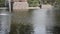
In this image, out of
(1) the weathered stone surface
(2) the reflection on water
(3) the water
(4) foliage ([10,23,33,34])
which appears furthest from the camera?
(1) the weathered stone surface

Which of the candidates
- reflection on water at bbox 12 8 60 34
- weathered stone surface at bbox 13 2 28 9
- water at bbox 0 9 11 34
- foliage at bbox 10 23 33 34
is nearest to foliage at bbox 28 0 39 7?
weathered stone surface at bbox 13 2 28 9

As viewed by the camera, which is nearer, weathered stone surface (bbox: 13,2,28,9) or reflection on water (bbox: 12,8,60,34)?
reflection on water (bbox: 12,8,60,34)

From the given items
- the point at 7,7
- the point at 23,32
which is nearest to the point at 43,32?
the point at 23,32

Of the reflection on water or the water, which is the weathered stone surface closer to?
the reflection on water

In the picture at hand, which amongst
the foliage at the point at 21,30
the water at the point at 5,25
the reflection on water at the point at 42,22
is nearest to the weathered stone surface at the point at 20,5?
the reflection on water at the point at 42,22

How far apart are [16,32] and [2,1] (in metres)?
7.53

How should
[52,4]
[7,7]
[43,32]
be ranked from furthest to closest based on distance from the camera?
[52,4] → [7,7] → [43,32]

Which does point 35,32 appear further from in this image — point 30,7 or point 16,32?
point 30,7

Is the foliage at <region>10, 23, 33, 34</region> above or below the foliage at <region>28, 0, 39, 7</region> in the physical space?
above

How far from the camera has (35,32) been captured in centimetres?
461

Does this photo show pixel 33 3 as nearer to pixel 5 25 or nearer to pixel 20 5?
pixel 20 5

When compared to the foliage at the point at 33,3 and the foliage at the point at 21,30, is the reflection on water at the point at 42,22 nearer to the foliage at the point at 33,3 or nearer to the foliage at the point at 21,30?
the foliage at the point at 21,30

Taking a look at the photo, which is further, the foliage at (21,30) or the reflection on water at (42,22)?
the reflection on water at (42,22)

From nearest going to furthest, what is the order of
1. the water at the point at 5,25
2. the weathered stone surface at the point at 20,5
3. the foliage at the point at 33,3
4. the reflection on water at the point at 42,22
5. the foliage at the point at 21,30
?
1. the foliage at the point at 21,30
2. the water at the point at 5,25
3. the reflection on water at the point at 42,22
4. the weathered stone surface at the point at 20,5
5. the foliage at the point at 33,3
